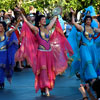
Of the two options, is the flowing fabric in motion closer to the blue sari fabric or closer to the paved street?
the paved street

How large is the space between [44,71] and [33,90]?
3.38 feet

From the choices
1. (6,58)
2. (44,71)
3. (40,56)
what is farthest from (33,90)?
(6,58)

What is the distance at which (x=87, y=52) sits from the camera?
1069cm

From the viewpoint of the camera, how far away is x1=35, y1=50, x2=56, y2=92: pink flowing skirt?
10141 mm

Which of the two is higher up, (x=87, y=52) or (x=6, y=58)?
(x=87, y=52)

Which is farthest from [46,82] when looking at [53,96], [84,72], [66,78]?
[66,78]

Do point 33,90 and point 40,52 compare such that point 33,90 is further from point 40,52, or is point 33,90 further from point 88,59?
point 88,59

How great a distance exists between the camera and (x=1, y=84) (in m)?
11.7

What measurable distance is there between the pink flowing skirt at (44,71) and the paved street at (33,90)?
0.24 meters

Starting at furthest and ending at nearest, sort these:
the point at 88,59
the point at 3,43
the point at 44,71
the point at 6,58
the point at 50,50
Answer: the point at 6,58 → the point at 3,43 → the point at 88,59 → the point at 50,50 → the point at 44,71

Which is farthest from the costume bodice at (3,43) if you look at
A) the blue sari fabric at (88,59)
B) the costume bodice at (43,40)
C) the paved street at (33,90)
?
the blue sari fabric at (88,59)

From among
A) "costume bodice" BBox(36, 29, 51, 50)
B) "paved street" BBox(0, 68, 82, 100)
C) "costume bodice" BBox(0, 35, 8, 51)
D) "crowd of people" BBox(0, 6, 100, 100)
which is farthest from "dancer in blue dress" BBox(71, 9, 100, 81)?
"costume bodice" BBox(0, 35, 8, 51)

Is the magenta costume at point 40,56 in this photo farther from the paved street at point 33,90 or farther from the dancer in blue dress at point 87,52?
the dancer in blue dress at point 87,52

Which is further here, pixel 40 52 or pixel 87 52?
pixel 87 52
